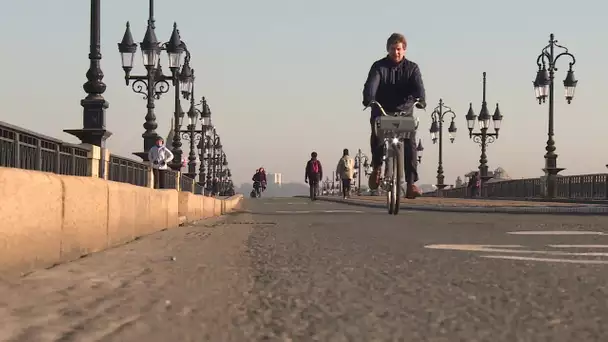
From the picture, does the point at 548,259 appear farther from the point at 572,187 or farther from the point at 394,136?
the point at 572,187

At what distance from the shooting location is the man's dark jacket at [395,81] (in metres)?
11.0

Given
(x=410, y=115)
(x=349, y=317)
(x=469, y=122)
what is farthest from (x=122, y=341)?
(x=469, y=122)

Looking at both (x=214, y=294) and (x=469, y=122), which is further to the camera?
(x=469, y=122)

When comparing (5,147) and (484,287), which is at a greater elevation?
(5,147)

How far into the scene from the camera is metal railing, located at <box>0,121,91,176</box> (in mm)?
8383

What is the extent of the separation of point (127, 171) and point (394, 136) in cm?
449

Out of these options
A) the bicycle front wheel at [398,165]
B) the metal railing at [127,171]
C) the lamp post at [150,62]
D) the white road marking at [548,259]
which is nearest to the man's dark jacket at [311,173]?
the lamp post at [150,62]

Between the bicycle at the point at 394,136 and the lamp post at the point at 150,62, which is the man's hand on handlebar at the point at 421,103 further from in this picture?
the lamp post at the point at 150,62

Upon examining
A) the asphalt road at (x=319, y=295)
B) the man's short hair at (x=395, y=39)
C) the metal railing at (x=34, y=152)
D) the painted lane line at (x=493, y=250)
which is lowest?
the asphalt road at (x=319, y=295)

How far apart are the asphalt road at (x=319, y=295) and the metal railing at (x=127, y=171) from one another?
5.34 m

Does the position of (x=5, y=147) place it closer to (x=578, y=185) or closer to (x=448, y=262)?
(x=448, y=262)

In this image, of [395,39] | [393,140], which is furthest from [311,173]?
[395,39]

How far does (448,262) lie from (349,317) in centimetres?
232

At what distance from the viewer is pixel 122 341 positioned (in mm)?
2637
